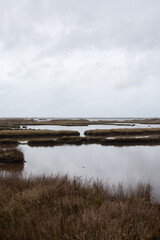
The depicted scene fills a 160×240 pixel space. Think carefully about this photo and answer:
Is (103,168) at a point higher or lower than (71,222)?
lower

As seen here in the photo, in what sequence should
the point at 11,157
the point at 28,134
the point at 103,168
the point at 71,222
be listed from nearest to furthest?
1. the point at 71,222
2. the point at 103,168
3. the point at 11,157
4. the point at 28,134

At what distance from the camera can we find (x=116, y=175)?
15148 millimetres

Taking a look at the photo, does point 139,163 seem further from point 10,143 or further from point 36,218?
point 10,143

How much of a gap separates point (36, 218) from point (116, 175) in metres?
11.2

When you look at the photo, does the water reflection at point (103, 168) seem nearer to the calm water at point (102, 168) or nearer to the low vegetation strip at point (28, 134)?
the calm water at point (102, 168)

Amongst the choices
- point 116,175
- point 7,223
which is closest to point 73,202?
point 7,223

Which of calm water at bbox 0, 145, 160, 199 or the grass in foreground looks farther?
calm water at bbox 0, 145, 160, 199

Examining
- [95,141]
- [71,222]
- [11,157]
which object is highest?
[71,222]

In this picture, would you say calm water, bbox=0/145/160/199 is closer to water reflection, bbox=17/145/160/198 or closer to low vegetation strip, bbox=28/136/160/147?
water reflection, bbox=17/145/160/198

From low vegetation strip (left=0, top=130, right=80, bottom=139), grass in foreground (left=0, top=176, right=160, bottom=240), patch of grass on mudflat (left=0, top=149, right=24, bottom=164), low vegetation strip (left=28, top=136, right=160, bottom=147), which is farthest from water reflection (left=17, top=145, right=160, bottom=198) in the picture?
low vegetation strip (left=0, top=130, right=80, bottom=139)

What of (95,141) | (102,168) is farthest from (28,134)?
(102,168)

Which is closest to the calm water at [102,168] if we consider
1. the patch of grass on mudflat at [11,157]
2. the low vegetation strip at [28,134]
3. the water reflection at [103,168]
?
the water reflection at [103,168]

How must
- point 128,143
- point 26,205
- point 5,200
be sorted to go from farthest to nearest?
point 128,143, point 5,200, point 26,205

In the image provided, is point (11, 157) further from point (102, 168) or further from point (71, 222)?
point (71, 222)
